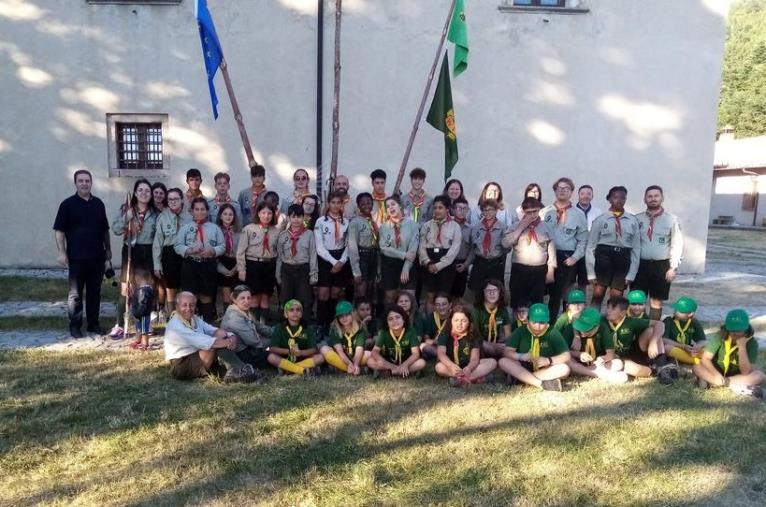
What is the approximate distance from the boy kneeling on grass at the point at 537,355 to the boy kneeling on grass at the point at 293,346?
1677 mm

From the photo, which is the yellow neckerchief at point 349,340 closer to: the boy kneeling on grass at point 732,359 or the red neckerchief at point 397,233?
the red neckerchief at point 397,233

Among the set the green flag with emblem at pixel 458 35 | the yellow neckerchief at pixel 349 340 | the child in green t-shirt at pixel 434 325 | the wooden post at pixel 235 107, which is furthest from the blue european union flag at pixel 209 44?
the child in green t-shirt at pixel 434 325

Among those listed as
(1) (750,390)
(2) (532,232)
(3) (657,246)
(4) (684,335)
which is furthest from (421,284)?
(1) (750,390)

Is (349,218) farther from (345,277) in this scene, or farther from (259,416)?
(259,416)

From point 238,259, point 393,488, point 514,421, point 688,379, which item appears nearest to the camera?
point 393,488

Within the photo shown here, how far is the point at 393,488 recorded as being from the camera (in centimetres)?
310

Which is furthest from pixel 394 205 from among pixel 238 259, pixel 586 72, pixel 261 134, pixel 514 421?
pixel 586 72

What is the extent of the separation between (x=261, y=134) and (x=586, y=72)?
5947 mm

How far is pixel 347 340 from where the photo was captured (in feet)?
16.8

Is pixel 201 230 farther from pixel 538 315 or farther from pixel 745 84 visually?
pixel 745 84

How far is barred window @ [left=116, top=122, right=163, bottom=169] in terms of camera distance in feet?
33.7

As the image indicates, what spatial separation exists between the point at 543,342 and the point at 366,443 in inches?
78.0

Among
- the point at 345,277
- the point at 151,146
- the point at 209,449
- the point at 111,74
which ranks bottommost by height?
the point at 209,449

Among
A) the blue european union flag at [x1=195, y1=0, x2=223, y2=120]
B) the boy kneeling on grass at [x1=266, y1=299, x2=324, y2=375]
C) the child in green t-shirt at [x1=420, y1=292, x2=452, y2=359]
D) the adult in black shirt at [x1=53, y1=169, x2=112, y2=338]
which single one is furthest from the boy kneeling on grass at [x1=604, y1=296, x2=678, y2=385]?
the blue european union flag at [x1=195, y1=0, x2=223, y2=120]
